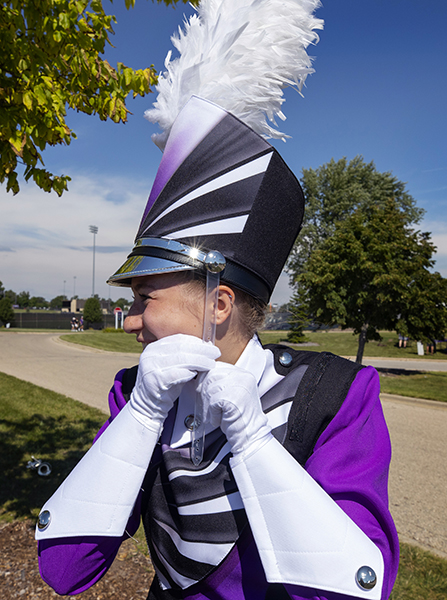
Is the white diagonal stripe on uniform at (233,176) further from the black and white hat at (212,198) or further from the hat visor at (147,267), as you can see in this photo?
the hat visor at (147,267)

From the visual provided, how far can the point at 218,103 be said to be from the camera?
4.95ft

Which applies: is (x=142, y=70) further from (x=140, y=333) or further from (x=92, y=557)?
(x=92, y=557)

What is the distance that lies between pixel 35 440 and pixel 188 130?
18.7 ft

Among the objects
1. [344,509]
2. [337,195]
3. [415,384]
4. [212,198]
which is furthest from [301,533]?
[337,195]

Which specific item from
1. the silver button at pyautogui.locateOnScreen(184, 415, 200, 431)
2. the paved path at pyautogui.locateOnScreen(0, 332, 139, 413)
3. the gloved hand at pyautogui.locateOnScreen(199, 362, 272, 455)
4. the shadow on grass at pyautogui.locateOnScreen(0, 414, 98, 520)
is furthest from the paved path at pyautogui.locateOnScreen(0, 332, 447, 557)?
the gloved hand at pyautogui.locateOnScreen(199, 362, 272, 455)

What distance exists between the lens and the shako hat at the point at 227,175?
1380 millimetres

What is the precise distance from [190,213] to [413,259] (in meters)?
12.9

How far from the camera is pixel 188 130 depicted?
141 cm

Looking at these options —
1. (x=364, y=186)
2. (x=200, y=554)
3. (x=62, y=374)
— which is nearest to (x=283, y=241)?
(x=200, y=554)

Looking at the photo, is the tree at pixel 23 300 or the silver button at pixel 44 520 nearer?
the silver button at pixel 44 520

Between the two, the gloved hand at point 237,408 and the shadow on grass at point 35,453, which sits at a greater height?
the gloved hand at point 237,408

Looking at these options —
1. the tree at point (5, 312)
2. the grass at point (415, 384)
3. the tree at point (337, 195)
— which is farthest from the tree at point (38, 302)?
the grass at point (415, 384)

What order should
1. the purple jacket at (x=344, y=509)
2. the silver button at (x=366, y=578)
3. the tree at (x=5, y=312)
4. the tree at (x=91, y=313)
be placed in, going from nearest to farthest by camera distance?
the silver button at (x=366, y=578) → the purple jacket at (x=344, y=509) → the tree at (x=5, y=312) → the tree at (x=91, y=313)

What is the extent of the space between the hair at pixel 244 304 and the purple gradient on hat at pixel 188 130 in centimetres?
34
